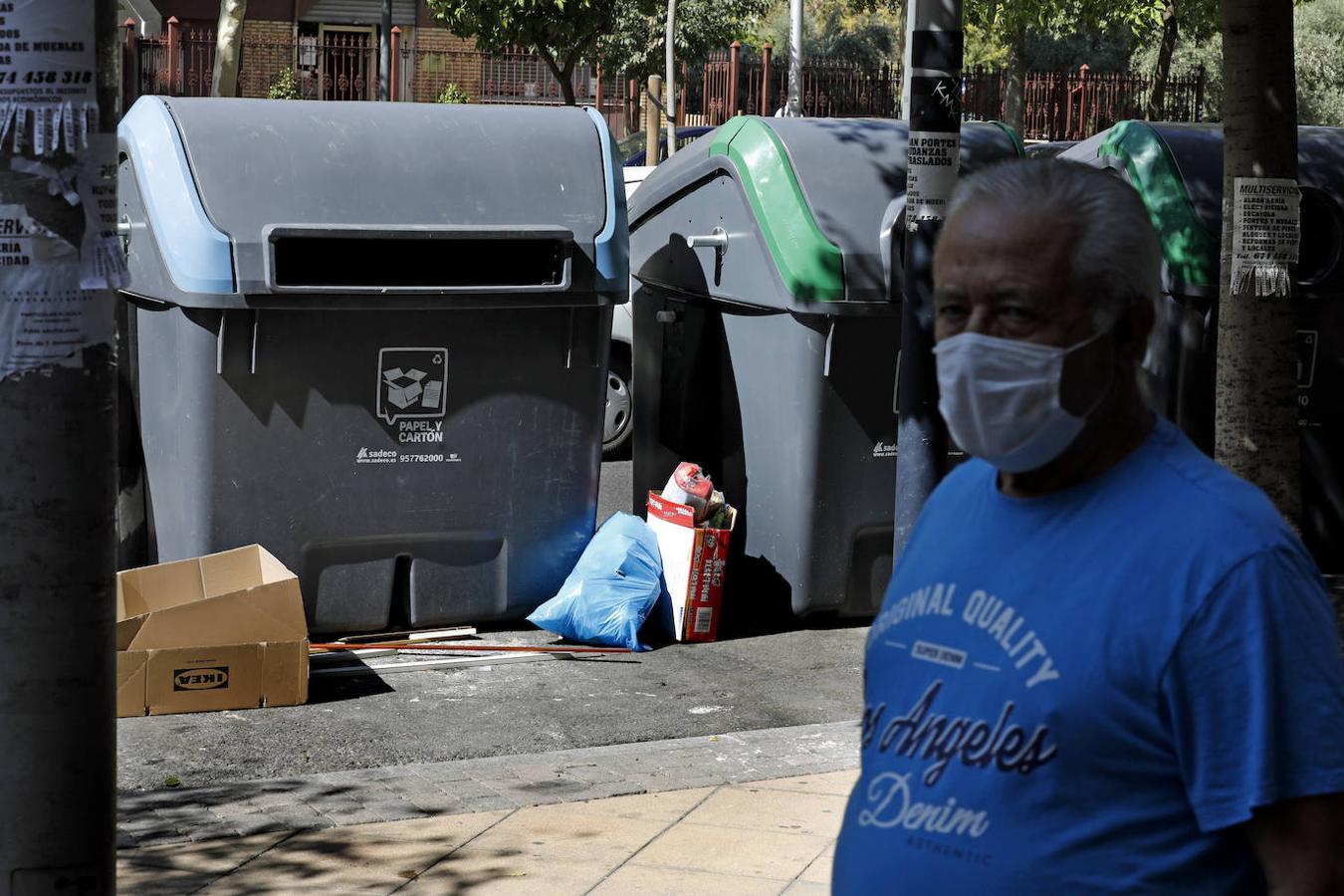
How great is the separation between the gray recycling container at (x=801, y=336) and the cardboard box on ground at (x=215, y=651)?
1870 mm

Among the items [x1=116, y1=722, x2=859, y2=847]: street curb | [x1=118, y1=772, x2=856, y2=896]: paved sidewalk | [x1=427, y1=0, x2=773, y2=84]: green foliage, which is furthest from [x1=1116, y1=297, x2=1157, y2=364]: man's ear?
[x1=427, y1=0, x2=773, y2=84]: green foliage

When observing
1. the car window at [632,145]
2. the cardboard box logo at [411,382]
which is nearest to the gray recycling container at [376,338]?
the cardboard box logo at [411,382]

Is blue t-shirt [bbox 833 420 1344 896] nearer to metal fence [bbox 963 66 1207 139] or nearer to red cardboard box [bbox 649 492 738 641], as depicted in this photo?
red cardboard box [bbox 649 492 738 641]

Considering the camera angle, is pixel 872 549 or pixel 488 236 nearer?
pixel 488 236

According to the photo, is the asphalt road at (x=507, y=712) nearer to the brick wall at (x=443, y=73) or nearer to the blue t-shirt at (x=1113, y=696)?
the blue t-shirt at (x=1113, y=696)

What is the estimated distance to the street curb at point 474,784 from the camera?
4.30 m

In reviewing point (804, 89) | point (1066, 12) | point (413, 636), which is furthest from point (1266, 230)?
point (804, 89)

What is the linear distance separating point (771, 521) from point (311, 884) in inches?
119

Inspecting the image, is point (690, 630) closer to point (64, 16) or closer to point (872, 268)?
point (872, 268)

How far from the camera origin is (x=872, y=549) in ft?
21.4

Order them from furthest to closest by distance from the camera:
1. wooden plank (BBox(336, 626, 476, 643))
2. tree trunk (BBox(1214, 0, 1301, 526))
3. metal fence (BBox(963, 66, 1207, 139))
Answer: metal fence (BBox(963, 66, 1207, 139)) < wooden plank (BBox(336, 626, 476, 643)) < tree trunk (BBox(1214, 0, 1301, 526))

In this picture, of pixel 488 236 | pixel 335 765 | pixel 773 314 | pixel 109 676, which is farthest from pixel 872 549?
pixel 109 676

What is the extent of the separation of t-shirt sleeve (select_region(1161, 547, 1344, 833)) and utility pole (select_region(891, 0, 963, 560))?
2.97 meters

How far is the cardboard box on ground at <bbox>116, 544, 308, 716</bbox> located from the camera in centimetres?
527
